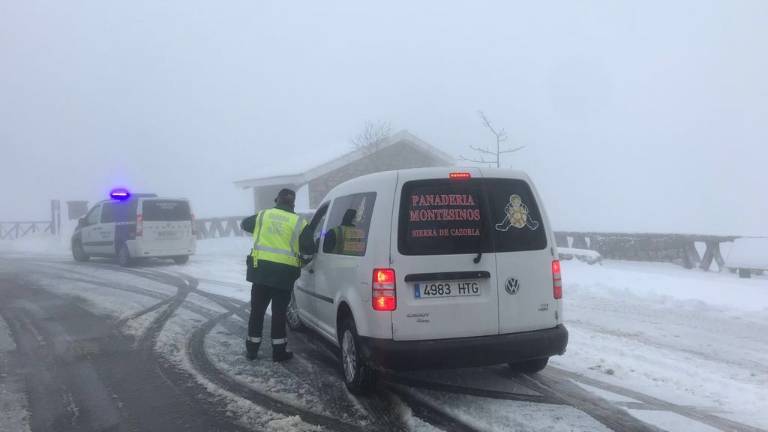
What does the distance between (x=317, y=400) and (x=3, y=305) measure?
7.23 meters

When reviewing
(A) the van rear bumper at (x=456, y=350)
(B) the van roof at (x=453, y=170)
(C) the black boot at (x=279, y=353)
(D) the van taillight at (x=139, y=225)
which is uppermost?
(B) the van roof at (x=453, y=170)

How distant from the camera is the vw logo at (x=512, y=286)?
14.9ft

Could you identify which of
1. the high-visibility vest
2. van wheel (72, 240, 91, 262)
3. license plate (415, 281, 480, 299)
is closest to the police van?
van wheel (72, 240, 91, 262)

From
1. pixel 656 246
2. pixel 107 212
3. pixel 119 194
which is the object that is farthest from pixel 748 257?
pixel 107 212

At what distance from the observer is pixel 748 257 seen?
41.3ft

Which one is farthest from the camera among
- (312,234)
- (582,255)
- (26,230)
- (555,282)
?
(26,230)

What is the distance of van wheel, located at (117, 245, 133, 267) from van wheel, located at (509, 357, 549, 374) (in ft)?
40.1

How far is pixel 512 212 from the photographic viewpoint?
4.69 meters

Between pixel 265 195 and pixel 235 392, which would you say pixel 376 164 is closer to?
pixel 265 195

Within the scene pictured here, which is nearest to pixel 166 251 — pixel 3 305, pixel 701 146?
pixel 3 305

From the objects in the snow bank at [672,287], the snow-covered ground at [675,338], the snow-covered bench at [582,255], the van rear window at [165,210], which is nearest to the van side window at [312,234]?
the snow-covered ground at [675,338]

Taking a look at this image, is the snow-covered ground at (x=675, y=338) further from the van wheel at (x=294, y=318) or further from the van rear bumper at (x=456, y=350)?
the van wheel at (x=294, y=318)

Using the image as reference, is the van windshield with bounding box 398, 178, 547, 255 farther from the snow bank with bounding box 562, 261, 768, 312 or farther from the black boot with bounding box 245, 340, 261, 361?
the snow bank with bounding box 562, 261, 768, 312

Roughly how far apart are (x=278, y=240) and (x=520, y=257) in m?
2.44
